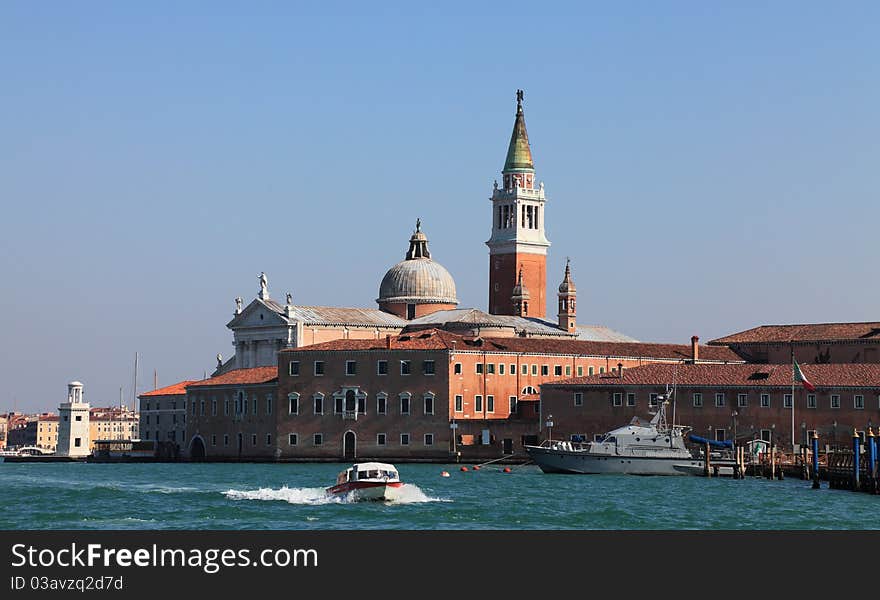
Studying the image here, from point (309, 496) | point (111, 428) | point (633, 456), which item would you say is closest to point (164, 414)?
point (633, 456)

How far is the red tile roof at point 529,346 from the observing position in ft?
258

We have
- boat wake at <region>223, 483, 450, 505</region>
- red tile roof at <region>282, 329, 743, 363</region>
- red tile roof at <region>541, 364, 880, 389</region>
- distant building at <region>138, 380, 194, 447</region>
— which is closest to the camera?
boat wake at <region>223, 483, 450, 505</region>

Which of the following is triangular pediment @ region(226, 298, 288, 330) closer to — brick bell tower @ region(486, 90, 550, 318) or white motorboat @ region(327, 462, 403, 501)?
brick bell tower @ region(486, 90, 550, 318)

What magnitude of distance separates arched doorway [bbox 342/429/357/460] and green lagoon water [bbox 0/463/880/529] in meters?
15.7

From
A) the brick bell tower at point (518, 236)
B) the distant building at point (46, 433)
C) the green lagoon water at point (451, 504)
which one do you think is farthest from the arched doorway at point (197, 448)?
the distant building at point (46, 433)

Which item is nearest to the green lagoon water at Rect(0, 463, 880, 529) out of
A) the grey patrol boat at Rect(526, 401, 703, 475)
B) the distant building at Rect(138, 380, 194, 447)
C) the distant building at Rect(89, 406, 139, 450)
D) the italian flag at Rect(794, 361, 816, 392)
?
the grey patrol boat at Rect(526, 401, 703, 475)

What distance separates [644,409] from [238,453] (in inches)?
833

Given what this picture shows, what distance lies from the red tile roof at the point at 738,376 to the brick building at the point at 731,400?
0.12ft

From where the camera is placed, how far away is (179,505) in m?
44.7

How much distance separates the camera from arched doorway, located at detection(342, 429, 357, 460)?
3083 inches

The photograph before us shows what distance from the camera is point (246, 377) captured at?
8569cm

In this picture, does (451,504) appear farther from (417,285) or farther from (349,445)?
(417,285)
